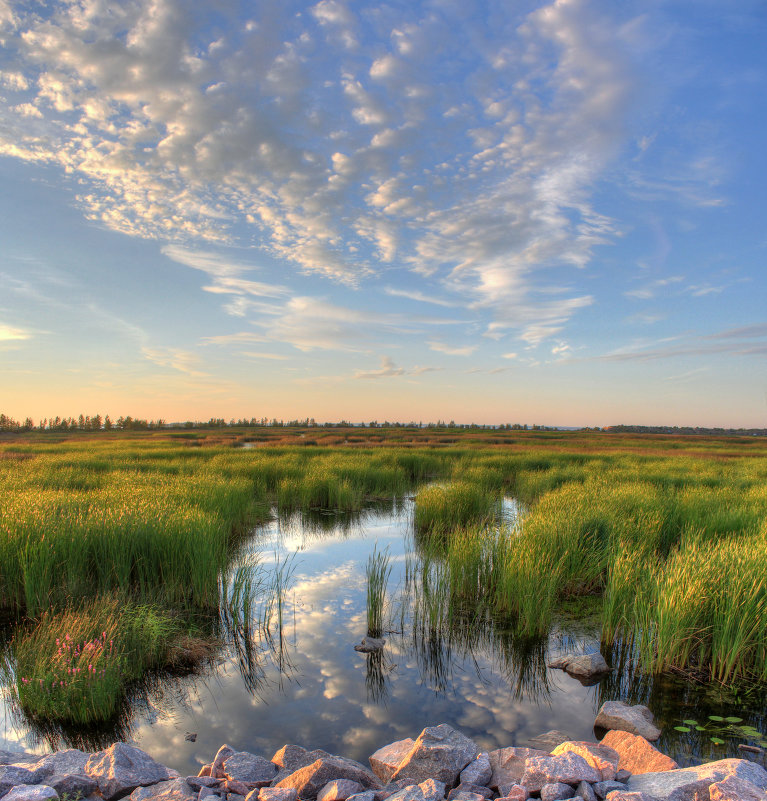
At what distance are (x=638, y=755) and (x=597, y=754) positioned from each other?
44 centimetres

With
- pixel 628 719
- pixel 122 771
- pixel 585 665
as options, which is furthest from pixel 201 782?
pixel 585 665

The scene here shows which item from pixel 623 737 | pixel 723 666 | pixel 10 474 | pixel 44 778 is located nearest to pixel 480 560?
→ pixel 723 666

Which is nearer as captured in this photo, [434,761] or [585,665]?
[434,761]

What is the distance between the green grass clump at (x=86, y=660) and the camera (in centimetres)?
492

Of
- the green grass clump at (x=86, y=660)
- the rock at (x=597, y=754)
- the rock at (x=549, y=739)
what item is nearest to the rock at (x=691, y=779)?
the rock at (x=597, y=754)

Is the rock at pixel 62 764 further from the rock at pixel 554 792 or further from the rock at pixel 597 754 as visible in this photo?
the rock at pixel 597 754

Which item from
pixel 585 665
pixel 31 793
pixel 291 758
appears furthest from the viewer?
pixel 585 665

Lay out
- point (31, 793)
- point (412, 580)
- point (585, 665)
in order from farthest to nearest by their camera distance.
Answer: point (412, 580) < point (585, 665) < point (31, 793)

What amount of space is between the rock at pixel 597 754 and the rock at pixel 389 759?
4.07 ft

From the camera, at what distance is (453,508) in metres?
14.2

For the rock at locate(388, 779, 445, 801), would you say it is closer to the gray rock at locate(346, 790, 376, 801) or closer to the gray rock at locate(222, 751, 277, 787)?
the gray rock at locate(346, 790, 376, 801)

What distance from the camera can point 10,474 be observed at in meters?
16.3

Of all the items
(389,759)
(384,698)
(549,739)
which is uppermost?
(389,759)

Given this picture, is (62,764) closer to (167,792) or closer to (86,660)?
A: (167,792)
